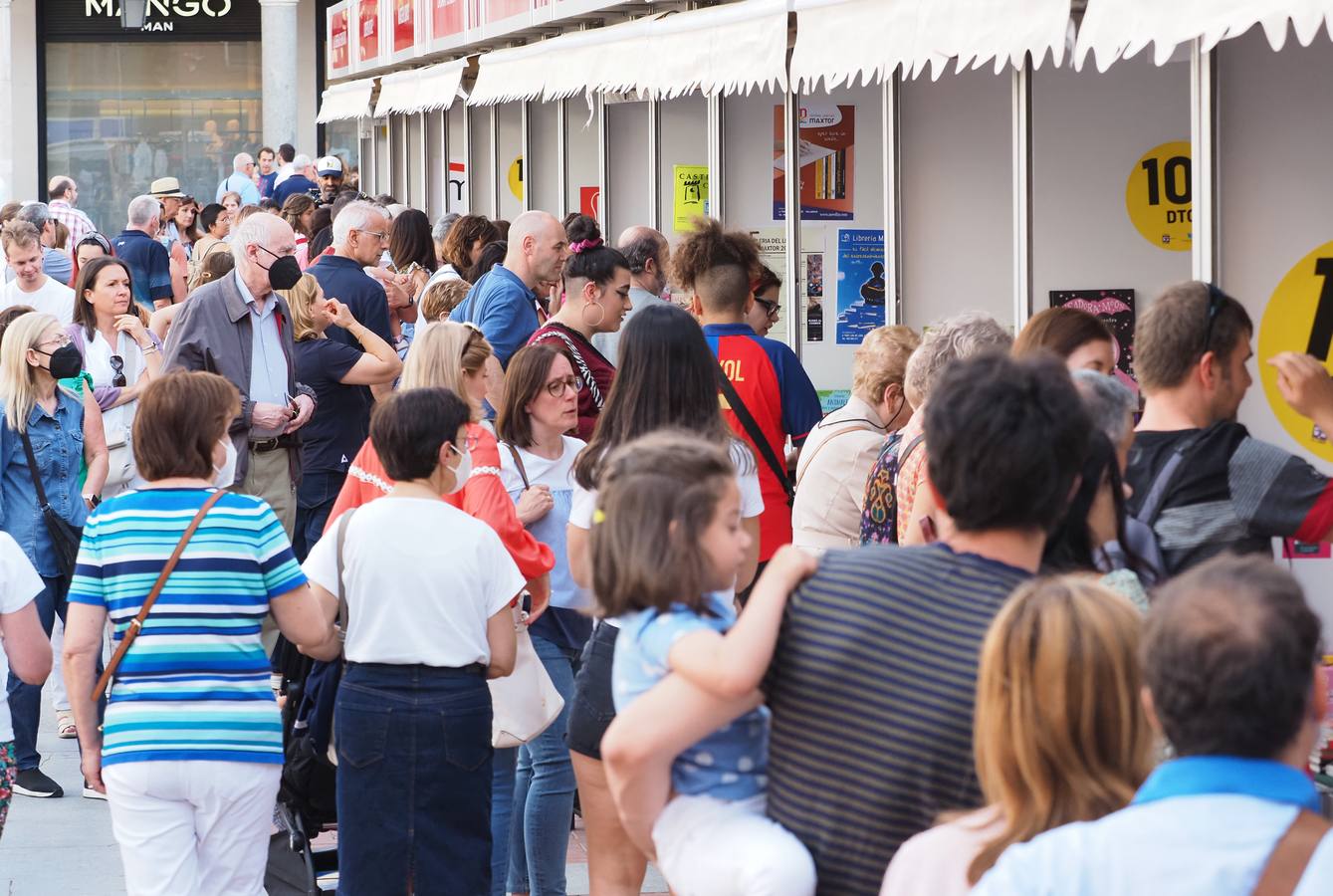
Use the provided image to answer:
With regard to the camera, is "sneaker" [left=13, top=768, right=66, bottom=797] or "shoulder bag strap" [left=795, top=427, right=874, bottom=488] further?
"sneaker" [left=13, top=768, right=66, bottom=797]

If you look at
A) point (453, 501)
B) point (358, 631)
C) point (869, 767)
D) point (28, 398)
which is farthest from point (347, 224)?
point (869, 767)

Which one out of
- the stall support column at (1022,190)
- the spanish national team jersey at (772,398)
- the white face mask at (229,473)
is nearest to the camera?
the spanish national team jersey at (772,398)

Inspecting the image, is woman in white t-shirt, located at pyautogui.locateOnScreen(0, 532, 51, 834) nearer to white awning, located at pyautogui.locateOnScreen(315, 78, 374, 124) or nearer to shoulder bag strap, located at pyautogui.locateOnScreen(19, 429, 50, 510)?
shoulder bag strap, located at pyautogui.locateOnScreen(19, 429, 50, 510)

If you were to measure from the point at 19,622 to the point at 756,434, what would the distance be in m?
2.29

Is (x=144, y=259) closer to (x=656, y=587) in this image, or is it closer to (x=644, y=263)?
(x=644, y=263)

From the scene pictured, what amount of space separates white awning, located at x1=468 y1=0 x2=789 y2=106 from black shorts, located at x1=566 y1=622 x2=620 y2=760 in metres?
3.64

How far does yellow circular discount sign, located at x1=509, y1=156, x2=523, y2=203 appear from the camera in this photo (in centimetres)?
1454

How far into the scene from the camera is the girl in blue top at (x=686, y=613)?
8.37ft

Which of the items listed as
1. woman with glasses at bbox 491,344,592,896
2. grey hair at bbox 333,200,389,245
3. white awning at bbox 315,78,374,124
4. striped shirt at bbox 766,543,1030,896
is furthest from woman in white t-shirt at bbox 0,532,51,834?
white awning at bbox 315,78,374,124

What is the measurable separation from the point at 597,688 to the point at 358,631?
1.92 feet

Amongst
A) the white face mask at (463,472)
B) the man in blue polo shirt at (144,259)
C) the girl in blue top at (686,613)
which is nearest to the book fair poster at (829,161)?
the white face mask at (463,472)

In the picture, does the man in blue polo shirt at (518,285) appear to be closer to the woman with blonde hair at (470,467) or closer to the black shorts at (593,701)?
the woman with blonde hair at (470,467)

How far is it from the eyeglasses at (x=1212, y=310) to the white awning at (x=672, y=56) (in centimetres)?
366

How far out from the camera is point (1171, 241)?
707 cm
